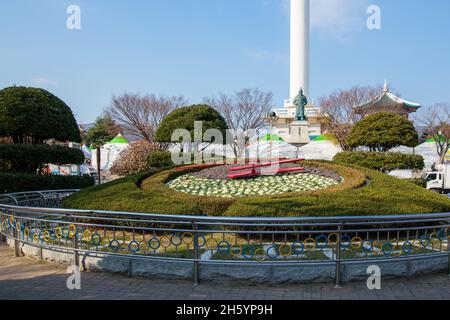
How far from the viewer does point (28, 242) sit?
6.16 m

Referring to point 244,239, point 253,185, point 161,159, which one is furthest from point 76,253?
point 161,159

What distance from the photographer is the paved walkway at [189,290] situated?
4.44 metres

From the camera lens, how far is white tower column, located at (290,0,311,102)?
40188 millimetres

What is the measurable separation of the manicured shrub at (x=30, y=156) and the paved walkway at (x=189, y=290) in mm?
7632

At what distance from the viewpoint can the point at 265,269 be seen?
4863mm

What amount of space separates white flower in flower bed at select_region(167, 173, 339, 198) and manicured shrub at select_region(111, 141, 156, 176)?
12075mm

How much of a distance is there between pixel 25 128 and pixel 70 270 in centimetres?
840

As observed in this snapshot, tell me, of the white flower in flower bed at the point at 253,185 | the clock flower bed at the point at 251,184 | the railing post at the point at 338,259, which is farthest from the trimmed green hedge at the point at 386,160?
the railing post at the point at 338,259

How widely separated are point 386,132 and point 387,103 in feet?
66.8

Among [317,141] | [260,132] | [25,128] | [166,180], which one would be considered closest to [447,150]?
[317,141]

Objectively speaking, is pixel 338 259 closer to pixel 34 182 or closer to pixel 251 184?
pixel 251 184

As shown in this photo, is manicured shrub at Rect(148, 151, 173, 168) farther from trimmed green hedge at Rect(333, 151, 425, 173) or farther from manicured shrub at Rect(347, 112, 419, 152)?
manicured shrub at Rect(347, 112, 419, 152)

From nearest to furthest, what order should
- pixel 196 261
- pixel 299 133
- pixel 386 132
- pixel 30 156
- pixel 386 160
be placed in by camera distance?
pixel 196 261 < pixel 30 156 < pixel 299 133 < pixel 386 160 < pixel 386 132

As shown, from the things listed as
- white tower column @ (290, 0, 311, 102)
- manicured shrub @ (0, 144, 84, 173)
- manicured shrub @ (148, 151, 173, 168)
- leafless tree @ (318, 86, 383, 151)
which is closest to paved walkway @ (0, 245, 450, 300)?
manicured shrub @ (0, 144, 84, 173)
